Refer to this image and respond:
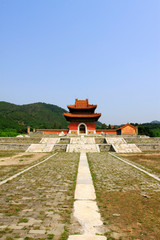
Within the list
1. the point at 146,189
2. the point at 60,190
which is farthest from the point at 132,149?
the point at 60,190

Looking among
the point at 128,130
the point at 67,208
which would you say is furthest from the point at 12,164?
the point at 128,130

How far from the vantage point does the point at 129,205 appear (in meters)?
4.38

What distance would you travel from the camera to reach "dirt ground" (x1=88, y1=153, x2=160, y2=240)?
10.5 feet

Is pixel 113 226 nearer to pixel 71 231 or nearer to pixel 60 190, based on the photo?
pixel 71 231

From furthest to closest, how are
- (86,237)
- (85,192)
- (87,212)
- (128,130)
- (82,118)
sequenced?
(128,130) < (82,118) < (85,192) < (87,212) < (86,237)

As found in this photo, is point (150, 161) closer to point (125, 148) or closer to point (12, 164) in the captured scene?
point (125, 148)

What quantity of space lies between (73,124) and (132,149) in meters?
15.9

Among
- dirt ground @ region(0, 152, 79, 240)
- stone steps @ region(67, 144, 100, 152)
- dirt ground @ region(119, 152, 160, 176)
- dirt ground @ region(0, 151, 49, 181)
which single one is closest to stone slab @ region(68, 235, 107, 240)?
dirt ground @ region(0, 152, 79, 240)

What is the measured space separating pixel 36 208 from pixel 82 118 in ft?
92.6

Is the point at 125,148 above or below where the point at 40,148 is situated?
below

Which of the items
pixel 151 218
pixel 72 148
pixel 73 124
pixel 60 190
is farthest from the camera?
pixel 73 124

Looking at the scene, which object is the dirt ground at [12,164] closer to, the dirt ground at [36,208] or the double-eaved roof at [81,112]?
the dirt ground at [36,208]

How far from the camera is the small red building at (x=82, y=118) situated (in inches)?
1249

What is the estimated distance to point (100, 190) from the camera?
5.52m
